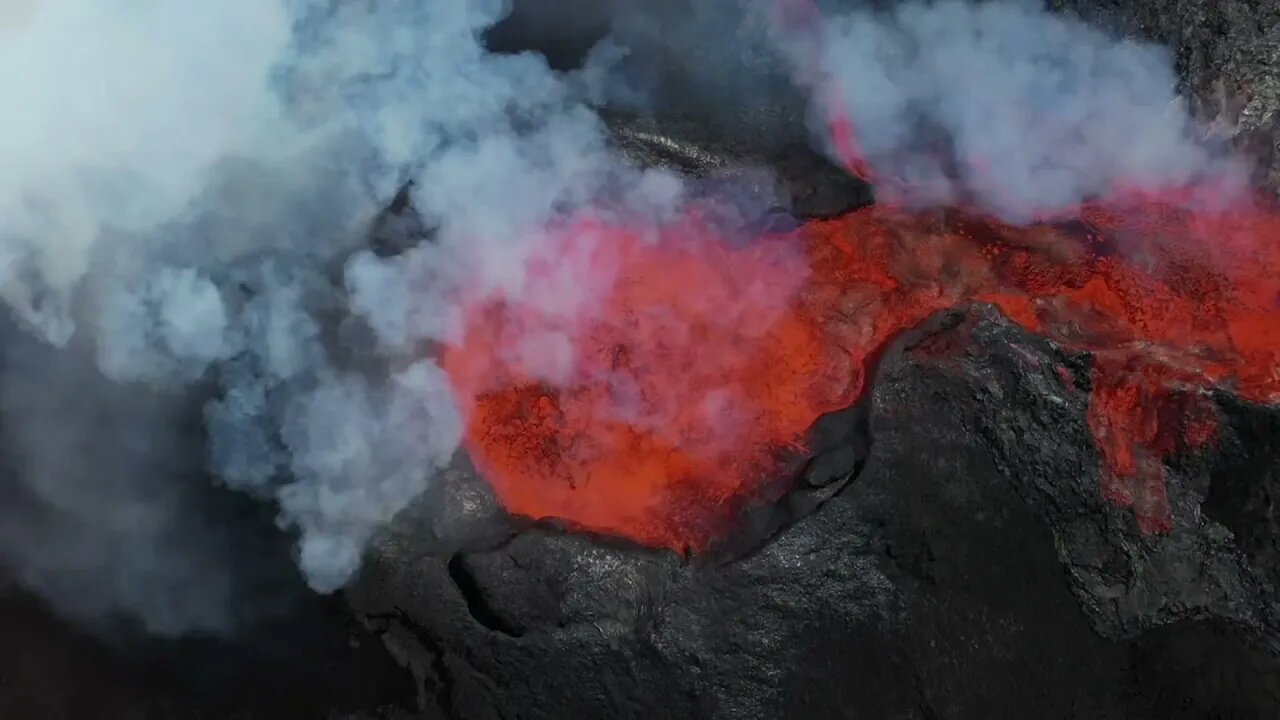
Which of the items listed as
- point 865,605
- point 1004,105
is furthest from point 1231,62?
point 865,605

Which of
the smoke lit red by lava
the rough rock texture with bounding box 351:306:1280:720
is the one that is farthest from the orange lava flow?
the rough rock texture with bounding box 351:306:1280:720

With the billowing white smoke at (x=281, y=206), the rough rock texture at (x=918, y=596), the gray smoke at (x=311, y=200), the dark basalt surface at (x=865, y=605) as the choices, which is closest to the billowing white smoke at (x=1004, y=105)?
the gray smoke at (x=311, y=200)

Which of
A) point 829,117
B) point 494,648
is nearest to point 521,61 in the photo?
point 829,117

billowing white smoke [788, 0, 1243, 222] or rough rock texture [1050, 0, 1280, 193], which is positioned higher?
rough rock texture [1050, 0, 1280, 193]

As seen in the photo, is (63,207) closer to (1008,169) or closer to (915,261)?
(915,261)

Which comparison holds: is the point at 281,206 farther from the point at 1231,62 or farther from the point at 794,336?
the point at 1231,62

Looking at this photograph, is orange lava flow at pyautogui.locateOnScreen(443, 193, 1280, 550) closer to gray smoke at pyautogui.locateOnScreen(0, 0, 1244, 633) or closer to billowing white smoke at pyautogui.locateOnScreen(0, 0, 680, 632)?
gray smoke at pyautogui.locateOnScreen(0, 0, 1244, 633)
